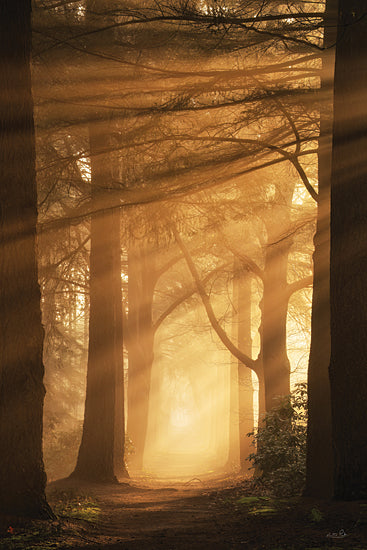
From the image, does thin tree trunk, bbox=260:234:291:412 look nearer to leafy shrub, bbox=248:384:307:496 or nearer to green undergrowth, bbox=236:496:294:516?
leafy shrub, bbox=248:384:307:496

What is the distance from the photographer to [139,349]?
21672 millimetres

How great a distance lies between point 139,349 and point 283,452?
38.2 ft

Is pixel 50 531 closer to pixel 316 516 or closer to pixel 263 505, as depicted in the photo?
pixel 316 516

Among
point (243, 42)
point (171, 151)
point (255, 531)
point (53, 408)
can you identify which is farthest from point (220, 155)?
point (53, 408)

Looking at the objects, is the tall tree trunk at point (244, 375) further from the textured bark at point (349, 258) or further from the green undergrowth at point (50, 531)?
the textured bark at point (349, 258)

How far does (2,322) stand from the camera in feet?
22.3

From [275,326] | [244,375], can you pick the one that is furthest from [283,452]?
[244,375]

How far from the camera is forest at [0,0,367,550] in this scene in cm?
665

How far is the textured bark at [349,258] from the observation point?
254 inches

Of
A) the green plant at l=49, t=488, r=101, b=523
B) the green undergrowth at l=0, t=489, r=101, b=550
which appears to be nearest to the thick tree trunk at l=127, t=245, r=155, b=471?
the green plant at l=49, t=488, r=101, b=523

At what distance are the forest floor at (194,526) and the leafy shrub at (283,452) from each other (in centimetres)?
66

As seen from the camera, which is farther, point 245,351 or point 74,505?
point 245,351

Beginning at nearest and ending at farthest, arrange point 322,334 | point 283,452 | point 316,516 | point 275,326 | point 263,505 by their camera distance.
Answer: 1. point 316,516
2. point 263,505
3. point 322,334
4. point 283,452
5. point 275,326

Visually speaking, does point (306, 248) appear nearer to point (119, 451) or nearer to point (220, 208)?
point (220, 208)
